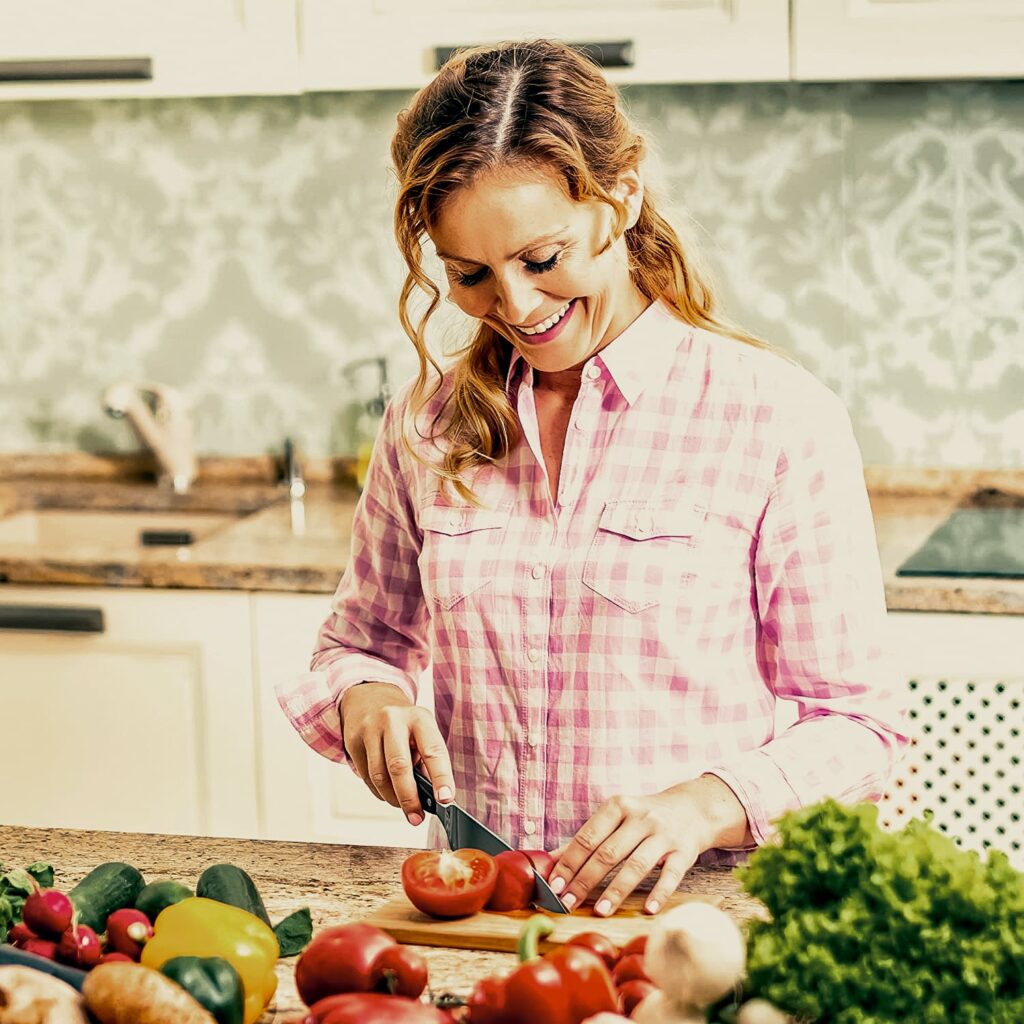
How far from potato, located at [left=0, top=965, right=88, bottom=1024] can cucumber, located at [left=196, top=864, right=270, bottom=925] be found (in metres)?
0.20

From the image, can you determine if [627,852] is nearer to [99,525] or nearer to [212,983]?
[212,983]

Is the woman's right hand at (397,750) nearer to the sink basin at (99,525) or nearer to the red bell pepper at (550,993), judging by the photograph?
the red bell pepper at (550,993)

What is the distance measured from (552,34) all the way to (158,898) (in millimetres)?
1568

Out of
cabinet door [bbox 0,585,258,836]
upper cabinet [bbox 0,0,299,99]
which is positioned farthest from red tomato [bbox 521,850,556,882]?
upper cabinet [bbox 0,0,299,99]

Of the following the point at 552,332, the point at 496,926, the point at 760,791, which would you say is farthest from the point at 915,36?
the point at 496,926

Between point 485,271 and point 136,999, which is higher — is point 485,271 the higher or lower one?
the higher one

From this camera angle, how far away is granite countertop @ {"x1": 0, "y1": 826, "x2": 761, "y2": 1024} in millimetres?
1197

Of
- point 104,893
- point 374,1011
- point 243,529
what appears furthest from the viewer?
point 243,529

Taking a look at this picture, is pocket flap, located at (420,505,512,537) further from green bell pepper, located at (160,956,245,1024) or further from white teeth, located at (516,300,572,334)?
green bell pepper, located at (160,956,245,1024)

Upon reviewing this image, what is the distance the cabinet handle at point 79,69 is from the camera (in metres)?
2.39

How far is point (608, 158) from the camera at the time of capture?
1311mm

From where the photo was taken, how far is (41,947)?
1.03 meters

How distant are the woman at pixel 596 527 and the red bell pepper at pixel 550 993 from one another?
314mm

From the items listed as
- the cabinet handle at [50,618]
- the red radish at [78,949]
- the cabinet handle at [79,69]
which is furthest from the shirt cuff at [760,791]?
the cabinet handle at [79,69]
